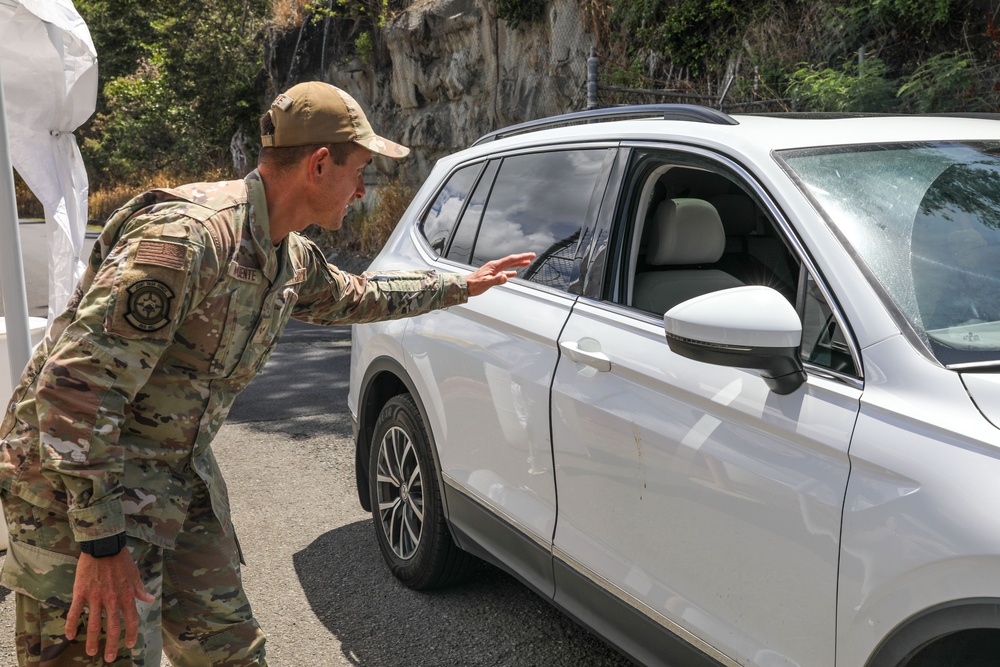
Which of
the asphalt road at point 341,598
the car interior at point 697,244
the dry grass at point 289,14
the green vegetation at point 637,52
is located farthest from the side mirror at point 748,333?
the dry grass at point 289,14

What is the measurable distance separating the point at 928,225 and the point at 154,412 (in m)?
1.94

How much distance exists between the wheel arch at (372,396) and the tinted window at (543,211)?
598 mm

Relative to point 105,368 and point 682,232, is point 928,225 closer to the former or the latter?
point 682,232

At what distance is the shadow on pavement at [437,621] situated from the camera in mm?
3551

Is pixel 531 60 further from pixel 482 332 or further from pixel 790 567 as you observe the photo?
pixel 790 567

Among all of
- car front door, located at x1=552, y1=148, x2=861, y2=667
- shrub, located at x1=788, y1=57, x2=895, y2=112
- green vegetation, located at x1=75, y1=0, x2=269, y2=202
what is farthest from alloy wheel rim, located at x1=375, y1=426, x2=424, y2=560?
green vegetation, located at x1=75, y1=0, x2=269, y2=202

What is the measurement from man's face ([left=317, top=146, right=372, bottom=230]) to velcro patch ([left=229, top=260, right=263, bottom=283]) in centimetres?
21

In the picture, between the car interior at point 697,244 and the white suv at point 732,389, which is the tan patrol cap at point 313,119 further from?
the car interior at point 697,244

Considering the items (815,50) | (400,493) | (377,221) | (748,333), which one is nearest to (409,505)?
(400,493)

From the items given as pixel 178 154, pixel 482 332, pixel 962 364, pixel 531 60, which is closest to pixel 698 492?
pixel 962 364

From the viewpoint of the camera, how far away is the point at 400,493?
13.5 feet

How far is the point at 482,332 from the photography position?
3.39 m

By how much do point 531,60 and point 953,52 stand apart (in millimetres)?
7584

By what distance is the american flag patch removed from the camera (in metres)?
2.05
